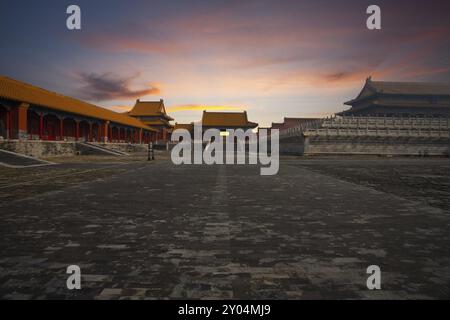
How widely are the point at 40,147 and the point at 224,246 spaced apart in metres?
25.2

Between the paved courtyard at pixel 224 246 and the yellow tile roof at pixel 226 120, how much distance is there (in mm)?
48125

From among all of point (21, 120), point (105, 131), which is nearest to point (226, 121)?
point (105, 131)

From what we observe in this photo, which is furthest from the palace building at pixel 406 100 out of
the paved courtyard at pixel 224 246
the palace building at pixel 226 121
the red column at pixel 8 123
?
the red column at pixel 8 123

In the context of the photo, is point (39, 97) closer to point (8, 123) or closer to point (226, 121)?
point (8, 123)

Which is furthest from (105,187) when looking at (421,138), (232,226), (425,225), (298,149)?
(421,138)

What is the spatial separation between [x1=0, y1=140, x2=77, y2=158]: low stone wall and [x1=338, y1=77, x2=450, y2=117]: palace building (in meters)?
40.9

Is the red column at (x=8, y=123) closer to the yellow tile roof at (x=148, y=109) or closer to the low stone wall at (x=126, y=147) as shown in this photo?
the low stone wall at (x=126, y=147)

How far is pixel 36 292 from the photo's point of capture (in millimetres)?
2381

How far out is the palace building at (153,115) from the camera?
185 ft

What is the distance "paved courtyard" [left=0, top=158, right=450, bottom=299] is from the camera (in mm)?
2480

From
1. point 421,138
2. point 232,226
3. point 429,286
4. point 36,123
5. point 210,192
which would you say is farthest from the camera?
point 421,138

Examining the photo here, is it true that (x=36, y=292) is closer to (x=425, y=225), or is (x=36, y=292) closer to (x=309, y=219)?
(x=309, y=219)

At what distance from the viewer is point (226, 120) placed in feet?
182

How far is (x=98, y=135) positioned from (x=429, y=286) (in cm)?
3790
